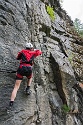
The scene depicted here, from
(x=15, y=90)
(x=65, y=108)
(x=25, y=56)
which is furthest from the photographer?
(x=65, y=108)

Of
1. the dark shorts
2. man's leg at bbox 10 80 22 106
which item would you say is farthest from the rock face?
the dark shorts

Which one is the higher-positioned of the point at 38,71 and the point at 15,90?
the point at 38,71

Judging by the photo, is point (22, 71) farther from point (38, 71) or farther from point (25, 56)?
point (38, 71)

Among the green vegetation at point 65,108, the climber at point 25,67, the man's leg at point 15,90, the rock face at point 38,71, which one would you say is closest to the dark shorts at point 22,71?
the climber at point 25,67

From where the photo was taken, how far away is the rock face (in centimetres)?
870

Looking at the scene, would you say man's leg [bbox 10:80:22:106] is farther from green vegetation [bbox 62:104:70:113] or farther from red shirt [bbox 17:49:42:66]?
green vegetation [bbox 62:104:70:113]

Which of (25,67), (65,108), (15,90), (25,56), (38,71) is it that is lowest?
(65,108)

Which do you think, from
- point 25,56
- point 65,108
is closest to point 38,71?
point 25,56

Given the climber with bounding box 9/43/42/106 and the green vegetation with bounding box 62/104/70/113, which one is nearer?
the climber with bounding box 9/43/42/106

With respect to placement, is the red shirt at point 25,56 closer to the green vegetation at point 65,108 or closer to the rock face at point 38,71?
the rock face at point 38,71

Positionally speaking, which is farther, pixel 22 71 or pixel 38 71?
pixel 38 71

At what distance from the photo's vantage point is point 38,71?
1045 centimetres

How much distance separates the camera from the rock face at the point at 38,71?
8703 mm

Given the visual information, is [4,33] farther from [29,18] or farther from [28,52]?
[29,18]
